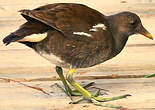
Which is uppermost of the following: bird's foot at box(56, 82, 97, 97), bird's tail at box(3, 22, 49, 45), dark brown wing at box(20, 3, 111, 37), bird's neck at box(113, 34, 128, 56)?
dark brown wing at box(20, 3, 111, 37)

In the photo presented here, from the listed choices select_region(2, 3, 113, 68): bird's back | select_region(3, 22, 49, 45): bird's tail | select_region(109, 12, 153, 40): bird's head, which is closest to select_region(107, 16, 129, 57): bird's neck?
select_region(109, 12, 153, 40): bird's head

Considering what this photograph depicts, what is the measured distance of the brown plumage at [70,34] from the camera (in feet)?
10.9

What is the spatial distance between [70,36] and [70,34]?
0.01 metres

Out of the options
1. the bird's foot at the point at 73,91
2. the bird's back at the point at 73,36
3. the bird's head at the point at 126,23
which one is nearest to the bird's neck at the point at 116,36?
the bird's head at the point at 126,23

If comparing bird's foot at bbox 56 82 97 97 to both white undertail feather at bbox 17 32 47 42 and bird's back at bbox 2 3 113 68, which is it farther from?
white undertail feather at bbox 17 32 47 42

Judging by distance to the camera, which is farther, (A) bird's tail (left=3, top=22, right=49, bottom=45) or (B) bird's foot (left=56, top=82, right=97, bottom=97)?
(B) bird's foot (left=56, top=82, right=97, bottom=97)

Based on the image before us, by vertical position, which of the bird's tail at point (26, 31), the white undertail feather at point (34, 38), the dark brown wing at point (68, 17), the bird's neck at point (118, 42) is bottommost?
the bird's neck at point (118, 42)

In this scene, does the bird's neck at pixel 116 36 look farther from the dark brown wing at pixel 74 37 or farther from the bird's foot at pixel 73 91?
the bird's foot at pixel 73 91

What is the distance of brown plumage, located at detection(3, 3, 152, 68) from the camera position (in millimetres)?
3311

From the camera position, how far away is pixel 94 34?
11.2 feet

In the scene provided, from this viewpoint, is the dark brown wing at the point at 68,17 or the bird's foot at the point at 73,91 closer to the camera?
the dark brown wing at the point at 68,17

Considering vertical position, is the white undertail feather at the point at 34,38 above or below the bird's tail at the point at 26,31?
below

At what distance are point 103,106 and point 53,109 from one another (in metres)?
0.33

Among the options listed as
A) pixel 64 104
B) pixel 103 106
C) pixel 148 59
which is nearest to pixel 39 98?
pixel 64 104
